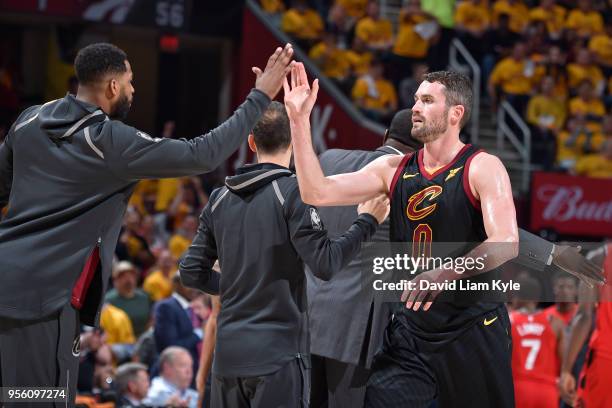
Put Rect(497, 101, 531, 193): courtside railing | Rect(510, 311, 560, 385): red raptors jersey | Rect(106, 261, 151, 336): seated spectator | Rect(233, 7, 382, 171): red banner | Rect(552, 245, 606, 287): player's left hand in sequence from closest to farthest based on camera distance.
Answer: Rect(552, 245, 606, 287): player's left hand → Rect(510, 311, 560, 385): red raptors jersey → Rect(106, 261, 151, 336): seated spectator → Rect(233, 7, 382, 171): red banner → Rect(497, 101, 531, 193): courtside railing

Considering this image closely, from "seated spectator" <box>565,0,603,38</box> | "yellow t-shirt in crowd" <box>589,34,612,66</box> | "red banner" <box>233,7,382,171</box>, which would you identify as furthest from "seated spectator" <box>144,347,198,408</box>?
"seated spectator" <box>565,0,603,38</box>

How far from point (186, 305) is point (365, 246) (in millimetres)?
4824

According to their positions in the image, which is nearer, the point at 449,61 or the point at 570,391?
the point at 570,391

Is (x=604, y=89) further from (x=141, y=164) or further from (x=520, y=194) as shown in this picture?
(x=141, y=164)

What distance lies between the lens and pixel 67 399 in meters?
4.36

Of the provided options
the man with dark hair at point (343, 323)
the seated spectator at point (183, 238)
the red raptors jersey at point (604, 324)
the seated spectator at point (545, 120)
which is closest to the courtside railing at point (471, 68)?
the seated spectator at point (545, 120)

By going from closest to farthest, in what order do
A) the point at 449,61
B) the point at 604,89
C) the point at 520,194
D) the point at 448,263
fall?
the point at 448,263 < the point at 520,194 < the point at 449,61 < the point at 604,89

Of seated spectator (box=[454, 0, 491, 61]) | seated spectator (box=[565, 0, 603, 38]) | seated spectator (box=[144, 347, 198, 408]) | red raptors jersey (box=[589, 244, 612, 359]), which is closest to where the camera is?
red raptors jersey (box=[589, 244, 612, 359])

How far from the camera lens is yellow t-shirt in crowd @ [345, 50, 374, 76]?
15930mm

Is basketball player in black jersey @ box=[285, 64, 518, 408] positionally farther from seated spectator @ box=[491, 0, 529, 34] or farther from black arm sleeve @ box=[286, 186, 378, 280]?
seated spectator @ box=[491, 0, 529, 34]

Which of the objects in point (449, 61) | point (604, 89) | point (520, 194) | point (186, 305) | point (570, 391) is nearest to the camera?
point (570, 391)

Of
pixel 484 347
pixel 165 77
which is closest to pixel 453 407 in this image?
pixel 484 347

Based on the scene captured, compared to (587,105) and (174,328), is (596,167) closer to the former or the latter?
(587,105)

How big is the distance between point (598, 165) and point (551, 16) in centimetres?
380
